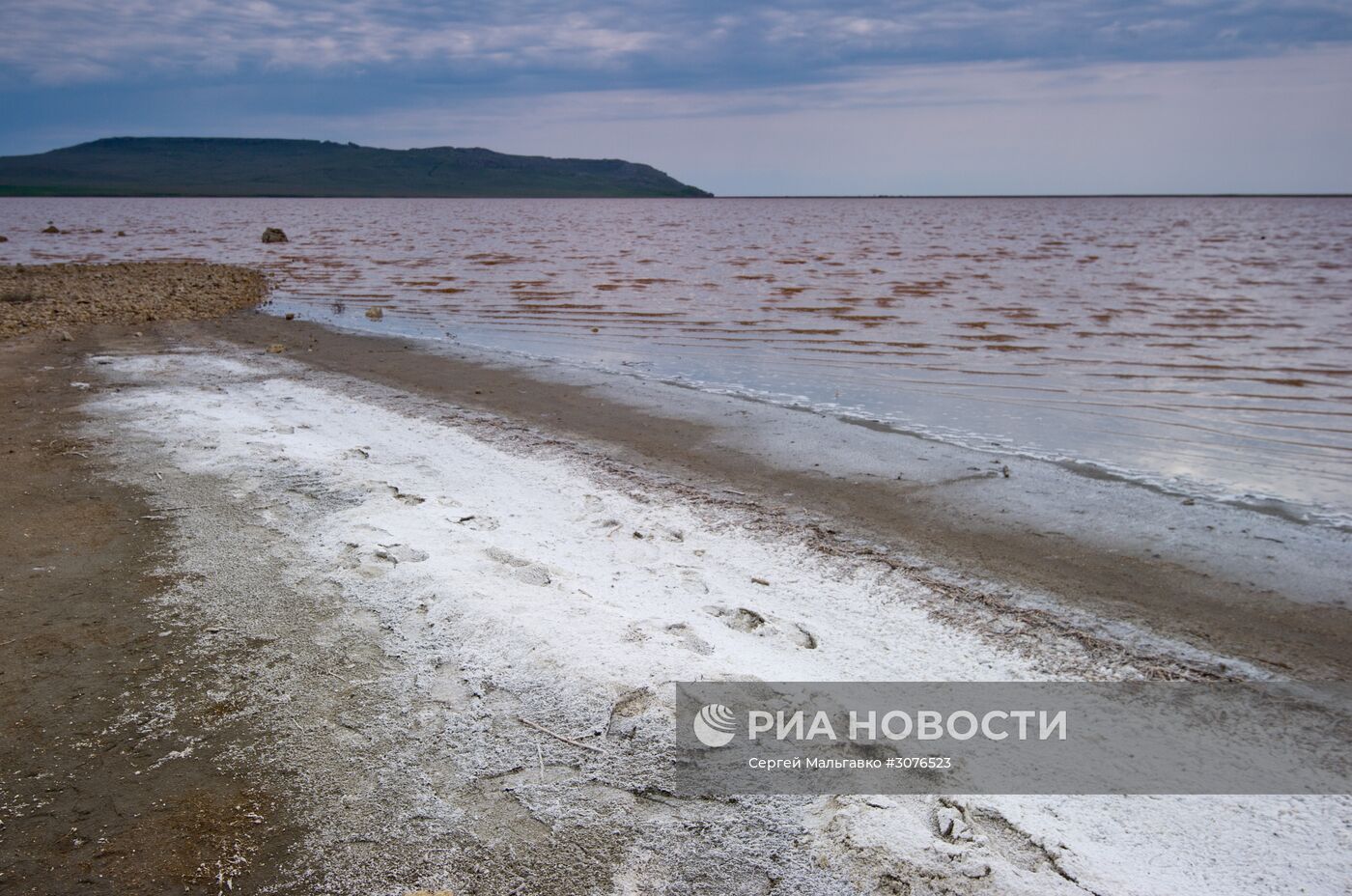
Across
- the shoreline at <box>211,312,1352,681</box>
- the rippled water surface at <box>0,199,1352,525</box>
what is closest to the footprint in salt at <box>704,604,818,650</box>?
the shoreline at <box>211,312,1352,681</box>

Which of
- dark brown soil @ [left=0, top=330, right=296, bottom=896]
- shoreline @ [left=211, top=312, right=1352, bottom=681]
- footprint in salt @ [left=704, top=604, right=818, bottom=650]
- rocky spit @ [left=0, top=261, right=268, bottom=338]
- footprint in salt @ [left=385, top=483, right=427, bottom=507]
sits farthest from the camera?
rocky spit @ [left=0, top=261, right=268, bottom=338]

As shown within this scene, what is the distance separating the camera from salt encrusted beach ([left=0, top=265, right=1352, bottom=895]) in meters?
2.16

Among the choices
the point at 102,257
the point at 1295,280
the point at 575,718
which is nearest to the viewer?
the point at 575,718

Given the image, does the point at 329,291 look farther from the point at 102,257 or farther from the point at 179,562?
the point at 179,562

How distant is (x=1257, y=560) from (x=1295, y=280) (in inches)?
781

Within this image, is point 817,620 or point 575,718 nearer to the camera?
point 575,718

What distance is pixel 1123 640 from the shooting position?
3.37 meters

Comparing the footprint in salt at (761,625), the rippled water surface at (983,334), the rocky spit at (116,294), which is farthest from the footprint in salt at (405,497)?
the rocky spit at (116,294)

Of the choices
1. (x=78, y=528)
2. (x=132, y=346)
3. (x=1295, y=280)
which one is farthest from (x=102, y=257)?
(x=1295, y=280)

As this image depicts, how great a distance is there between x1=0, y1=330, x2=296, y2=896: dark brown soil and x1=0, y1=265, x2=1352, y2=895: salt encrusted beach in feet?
0.04

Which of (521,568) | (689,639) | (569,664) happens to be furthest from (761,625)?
(521,568)

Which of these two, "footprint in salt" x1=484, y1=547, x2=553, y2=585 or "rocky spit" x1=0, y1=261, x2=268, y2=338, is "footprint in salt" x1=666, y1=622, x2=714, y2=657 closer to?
"footprint in salt" x1=484, y1=547, x2=553, y2=585

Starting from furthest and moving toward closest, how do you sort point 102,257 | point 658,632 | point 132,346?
point 102,257, point 132,346, point 658,632

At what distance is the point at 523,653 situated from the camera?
9.92 ft
